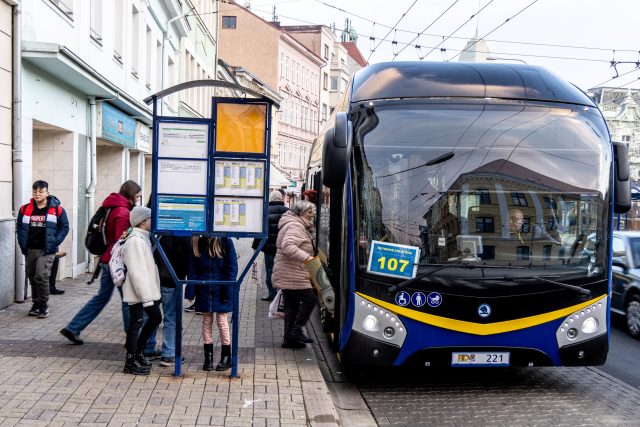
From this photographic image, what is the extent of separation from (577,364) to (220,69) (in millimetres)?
40005

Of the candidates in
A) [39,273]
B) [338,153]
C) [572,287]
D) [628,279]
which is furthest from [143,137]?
[572,287]

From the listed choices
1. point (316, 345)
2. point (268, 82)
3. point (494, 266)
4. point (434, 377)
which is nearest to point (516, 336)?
point (494, 266)

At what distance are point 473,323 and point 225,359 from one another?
2.37 meters

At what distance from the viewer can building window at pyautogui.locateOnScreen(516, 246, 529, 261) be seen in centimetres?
736

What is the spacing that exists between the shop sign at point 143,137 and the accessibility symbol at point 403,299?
16.2m

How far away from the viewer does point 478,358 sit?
24.1ft

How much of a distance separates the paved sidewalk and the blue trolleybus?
929 mm

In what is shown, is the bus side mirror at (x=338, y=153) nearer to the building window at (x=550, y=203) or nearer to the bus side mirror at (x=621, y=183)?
the building window at (x=550, y=203)

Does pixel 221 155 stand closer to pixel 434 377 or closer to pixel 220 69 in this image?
pixel 434 377

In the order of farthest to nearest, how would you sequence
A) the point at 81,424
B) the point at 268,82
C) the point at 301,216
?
the point at 268,82 → the point at 301,216 → the point at 81,424

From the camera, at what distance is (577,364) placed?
24.4ft

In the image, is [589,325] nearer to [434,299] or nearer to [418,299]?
[434,299]

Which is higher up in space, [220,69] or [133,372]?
[220,69]

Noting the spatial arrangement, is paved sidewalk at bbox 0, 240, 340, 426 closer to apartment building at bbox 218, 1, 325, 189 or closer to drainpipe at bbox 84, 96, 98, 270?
drainpipe at bbox 84, 96, 98, 270
